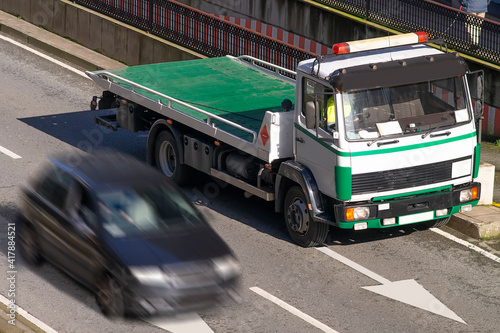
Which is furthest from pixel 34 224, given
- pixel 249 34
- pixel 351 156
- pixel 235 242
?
pixel 249 34

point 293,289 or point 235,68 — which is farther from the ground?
point 235,68

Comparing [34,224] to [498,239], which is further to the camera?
[498,239]

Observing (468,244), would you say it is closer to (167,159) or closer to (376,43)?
(376,43)

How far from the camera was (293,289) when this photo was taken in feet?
39.9

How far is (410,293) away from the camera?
39.9ft

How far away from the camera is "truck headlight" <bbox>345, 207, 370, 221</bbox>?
1267 cm

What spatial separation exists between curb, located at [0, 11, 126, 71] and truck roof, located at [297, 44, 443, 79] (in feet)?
29.8

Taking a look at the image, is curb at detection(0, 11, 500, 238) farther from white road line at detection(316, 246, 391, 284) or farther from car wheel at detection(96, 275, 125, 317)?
car wheel at detection(96, 275, 125, 317)

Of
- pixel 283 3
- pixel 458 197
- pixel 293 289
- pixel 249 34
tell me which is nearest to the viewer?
pixel 293 289

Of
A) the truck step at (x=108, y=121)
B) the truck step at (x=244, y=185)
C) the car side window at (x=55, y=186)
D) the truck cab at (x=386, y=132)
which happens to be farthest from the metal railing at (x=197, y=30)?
the car side window at (x=55, y=186)

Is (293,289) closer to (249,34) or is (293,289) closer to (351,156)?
(351,156)

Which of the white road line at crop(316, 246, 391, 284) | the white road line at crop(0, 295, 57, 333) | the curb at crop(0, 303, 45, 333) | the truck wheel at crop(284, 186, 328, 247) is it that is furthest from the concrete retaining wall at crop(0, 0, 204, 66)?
the curb at crop(0, 303, 45, 333)

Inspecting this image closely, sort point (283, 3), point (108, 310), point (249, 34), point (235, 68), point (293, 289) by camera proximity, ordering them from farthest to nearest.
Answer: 1. point (283, 3)
2. point (249, 34)
3. point (235, 68)
4. point (293, 289)
5. point (108, 310)

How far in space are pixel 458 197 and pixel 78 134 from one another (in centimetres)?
741
